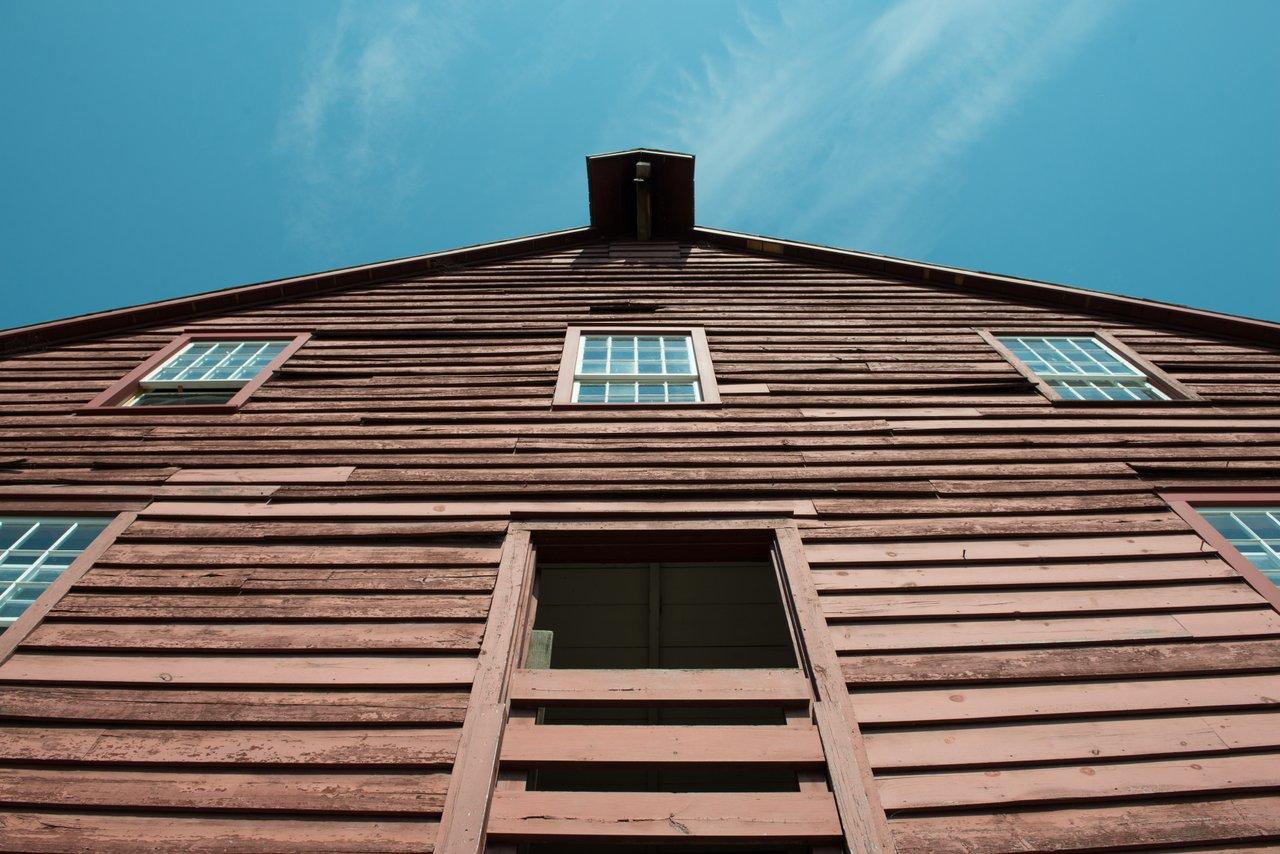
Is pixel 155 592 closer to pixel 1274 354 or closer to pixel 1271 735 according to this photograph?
pixel 1271 735

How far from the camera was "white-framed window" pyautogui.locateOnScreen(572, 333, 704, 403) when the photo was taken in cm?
633

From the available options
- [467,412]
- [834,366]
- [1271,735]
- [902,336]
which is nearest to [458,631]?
[467,412]

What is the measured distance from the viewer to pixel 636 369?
271 inches

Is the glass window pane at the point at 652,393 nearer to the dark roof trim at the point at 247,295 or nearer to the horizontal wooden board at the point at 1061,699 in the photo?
the horizontal wooden board at the point at 1061,699

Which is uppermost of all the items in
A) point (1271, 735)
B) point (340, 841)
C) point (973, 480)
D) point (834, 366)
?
point (834, 366)

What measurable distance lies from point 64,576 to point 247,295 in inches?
195

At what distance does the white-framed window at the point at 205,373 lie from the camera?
6590 mm

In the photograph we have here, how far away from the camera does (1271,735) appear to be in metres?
3.25

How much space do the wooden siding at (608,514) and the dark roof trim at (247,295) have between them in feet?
1.00

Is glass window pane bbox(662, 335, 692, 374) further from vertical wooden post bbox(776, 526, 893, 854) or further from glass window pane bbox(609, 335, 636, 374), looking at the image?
vertical wooden post bbox(776, 526, 893, 854)

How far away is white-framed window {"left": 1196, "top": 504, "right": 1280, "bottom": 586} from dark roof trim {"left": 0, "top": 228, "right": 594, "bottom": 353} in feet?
26.8

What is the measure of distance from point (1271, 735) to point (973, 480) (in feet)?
6.88

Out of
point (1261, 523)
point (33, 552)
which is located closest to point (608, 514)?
point (33, 552)

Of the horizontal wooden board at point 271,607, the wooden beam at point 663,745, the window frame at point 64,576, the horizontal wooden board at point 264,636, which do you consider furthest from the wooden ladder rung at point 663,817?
the window frame at point 64,576
